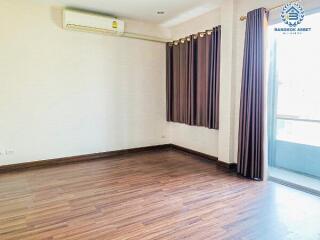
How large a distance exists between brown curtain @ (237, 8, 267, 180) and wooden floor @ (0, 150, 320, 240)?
275mm

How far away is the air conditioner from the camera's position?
414 cm

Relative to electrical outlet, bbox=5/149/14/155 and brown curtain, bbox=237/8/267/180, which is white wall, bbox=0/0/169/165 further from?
brown curtain, bbox=237/8/267/180

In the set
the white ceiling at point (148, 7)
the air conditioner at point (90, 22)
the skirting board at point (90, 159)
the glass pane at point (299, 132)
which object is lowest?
the skirting board at point (90, 159)

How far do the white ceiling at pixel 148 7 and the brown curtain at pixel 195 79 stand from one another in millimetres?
405

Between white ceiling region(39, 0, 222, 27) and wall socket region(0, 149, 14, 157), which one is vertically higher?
white ceiling region(39, 0, 222, 27)

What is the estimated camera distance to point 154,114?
213 inches

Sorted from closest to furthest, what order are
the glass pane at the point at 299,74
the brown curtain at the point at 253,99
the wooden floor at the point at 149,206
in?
the wooden floor at the point at 149,206 → the brown curtain at the point at 253,99 → the glass pane at the point at 299,74

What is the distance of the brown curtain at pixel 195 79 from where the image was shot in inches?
168

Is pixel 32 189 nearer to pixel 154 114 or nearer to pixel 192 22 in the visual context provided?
pixel 154 114

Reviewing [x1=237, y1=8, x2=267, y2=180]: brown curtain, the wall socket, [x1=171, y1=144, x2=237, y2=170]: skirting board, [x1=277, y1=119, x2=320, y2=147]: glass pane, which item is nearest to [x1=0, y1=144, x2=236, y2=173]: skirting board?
[x1=171, y1=144, x2=237, y2=170]: skirting board

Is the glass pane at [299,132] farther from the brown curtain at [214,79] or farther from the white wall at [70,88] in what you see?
the white wall at [70,88]

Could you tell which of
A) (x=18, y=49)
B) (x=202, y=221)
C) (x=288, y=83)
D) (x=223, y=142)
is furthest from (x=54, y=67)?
(x=288, y=83)

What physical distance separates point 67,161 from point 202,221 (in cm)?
293

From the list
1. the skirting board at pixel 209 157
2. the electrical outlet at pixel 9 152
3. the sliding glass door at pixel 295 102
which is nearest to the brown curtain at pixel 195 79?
the skirting board at pixel 209 157
